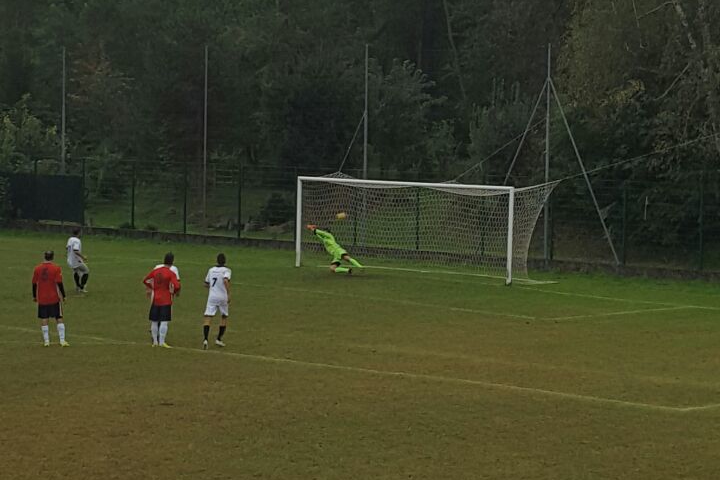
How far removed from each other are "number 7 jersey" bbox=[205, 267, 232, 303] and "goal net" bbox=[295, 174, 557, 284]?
13.3 meters

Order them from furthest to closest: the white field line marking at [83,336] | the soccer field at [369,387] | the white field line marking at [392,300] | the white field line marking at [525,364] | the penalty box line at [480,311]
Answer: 1. the white field line marking at [392,300]
2. the penalty box line at [480,311]
3. the white field line marking at [83,336]
4. the white field line marking at [525,364]
5. the soccer field at [369,387]

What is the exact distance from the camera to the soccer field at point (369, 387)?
43.2 feet

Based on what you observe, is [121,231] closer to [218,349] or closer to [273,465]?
[218,349]

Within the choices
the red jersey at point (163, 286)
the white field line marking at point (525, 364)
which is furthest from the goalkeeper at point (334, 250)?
the red jersey at point (163, 286)

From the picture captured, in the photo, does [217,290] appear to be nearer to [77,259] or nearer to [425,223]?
[77,259]

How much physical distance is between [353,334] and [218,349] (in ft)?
10.3

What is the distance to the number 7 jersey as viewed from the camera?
2112 cm

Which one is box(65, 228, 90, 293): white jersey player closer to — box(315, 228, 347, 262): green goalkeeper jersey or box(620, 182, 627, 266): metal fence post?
box(315, 228, 347, 262): green goalkeeper jersey

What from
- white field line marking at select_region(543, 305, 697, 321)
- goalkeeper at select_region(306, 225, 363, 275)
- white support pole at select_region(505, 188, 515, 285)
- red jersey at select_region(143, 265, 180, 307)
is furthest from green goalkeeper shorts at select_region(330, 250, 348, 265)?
red jersey at select_region(143, 265, 180, 307)

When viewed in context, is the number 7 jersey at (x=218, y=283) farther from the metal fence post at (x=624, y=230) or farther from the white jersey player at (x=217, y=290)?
the metal fence post at (x=624, y=230)

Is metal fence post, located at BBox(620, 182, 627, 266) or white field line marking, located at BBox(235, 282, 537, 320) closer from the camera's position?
white field line marking, located at BBox(235, 282, 537, 320)

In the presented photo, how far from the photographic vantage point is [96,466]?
41.8 ft

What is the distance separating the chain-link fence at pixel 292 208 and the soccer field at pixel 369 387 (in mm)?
5724

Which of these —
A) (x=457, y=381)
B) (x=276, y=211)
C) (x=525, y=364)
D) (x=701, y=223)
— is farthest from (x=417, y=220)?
(x=457, y=381)
